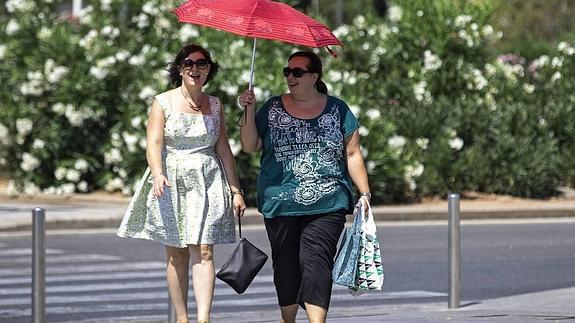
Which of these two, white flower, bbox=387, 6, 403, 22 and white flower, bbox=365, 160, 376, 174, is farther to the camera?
white flower, bbox=387, 6, 403, 22

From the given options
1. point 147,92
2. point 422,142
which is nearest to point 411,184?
point 422,142

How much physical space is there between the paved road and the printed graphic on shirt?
201cm

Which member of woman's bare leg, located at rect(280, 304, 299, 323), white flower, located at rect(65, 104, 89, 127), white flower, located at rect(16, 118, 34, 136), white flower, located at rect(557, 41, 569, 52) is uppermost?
white flower, located at rect(557, 41, 569, 52)

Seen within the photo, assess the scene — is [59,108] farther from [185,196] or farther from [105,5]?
[185,196]

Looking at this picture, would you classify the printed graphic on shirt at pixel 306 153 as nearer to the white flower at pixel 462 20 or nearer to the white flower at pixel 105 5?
the white flower at pixel 105 5

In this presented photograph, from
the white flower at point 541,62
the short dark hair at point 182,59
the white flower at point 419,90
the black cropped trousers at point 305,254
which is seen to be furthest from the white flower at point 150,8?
the black cropped trousers at point 305,254

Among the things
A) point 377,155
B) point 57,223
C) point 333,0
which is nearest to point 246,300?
point 57,223

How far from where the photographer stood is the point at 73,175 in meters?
20.9

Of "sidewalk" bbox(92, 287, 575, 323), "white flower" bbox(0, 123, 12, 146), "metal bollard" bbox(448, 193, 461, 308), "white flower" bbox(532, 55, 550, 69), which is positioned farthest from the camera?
"white flower" bbox(532, 55, 550, 69)

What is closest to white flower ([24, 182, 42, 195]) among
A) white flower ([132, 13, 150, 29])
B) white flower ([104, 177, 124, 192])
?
white flower ([104, 177, 124, 192])

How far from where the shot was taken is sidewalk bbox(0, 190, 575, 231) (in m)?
17.7

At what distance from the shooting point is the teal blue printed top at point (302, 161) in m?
8.19

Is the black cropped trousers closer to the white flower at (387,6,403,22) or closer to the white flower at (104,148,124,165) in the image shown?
the white flower at (104,148,124,165)

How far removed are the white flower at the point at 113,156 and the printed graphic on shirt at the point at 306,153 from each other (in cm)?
1265
